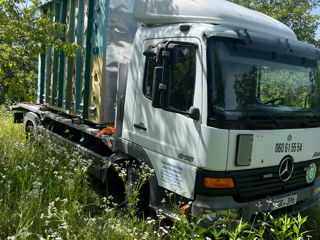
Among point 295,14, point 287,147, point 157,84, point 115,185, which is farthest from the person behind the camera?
point 295,14

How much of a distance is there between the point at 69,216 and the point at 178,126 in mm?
1537

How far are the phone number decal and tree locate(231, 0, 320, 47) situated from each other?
48.2ft

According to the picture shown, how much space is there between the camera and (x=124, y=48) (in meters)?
4.65

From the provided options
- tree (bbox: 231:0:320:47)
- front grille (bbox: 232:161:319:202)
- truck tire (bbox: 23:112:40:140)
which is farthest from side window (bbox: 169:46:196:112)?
tree (bbox: 231:0:320:47)

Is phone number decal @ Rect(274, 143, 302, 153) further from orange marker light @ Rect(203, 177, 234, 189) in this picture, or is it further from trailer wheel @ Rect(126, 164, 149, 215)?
trailer wheel @ Rect(126, 164, 149, 215)

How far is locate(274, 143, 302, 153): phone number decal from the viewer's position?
3449 mm

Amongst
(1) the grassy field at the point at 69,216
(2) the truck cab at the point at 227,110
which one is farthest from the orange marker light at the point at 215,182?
(1) the grassy field at the point at 69,216

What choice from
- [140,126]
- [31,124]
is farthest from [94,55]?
[31,124]

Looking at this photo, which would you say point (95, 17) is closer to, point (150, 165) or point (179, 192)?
point (150, 165)

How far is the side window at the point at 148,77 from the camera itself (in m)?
3.79

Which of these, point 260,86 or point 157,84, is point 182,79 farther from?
point 260,86

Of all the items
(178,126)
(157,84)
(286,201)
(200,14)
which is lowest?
(286,201)

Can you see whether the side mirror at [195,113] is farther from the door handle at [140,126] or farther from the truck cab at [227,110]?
the door handle at [140,126]

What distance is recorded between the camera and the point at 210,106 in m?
3.08
